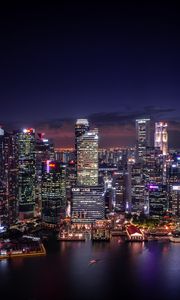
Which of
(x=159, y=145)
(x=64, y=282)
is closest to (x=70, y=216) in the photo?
(x=64, y=282)

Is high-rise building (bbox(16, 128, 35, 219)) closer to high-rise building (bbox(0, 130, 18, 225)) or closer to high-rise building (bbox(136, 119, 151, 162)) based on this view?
high-rise building (bbox(0, 130, 18, 225))

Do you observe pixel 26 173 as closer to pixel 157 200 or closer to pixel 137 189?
pixel 137 189

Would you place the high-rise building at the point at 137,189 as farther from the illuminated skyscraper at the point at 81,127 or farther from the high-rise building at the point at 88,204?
the high-rise building at the point at 88,204

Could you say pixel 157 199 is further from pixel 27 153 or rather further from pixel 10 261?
pixel 10 261

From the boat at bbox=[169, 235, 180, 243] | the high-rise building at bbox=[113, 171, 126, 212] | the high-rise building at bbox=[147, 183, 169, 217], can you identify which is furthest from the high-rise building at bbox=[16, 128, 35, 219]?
the boat at bbox=[169, 235, 180, 243]

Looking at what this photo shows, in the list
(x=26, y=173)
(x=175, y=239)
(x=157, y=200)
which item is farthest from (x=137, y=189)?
(x=175, y=239)
